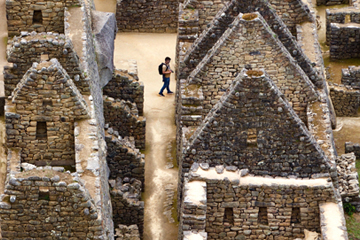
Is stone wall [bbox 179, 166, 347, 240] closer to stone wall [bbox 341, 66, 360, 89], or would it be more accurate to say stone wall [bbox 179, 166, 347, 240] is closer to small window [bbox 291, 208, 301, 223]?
small window [bbox 291, 208, 301, 223]

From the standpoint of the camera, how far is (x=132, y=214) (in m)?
29.2

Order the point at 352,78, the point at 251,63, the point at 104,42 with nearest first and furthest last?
the point at 251,63
the point at 104,42
the point at 352,78

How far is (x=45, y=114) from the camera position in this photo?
2523 cm

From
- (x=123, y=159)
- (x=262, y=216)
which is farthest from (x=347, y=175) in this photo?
(x=262, y=216)

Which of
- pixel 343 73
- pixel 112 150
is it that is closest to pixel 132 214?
pixel 112 150

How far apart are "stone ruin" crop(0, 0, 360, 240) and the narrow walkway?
577 millimetres

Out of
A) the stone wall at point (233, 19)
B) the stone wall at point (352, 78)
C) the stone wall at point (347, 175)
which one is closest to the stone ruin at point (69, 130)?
the stone wall at point (233, 19)

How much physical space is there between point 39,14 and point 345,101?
11.6 m

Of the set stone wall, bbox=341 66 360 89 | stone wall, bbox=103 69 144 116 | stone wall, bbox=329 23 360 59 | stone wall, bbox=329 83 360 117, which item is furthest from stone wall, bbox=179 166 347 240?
stone wall, bbox=329 23 360 59

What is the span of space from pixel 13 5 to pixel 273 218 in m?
9.90

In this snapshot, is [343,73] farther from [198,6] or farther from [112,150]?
[112,150]

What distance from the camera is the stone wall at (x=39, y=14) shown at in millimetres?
30781

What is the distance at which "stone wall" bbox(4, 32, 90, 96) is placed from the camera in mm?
25891

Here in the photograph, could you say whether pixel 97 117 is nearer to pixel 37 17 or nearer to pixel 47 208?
pixel 37 17
